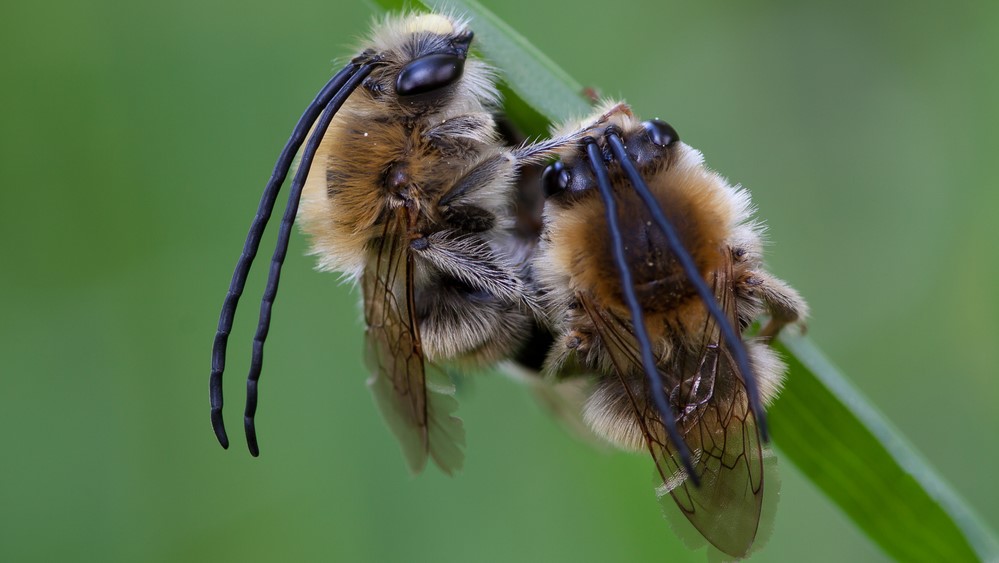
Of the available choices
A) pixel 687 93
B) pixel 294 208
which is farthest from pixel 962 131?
pixel 294 208

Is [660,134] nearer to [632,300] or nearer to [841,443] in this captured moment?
[632,300]

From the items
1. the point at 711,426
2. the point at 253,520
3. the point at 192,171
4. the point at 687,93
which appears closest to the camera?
the point at 711,426

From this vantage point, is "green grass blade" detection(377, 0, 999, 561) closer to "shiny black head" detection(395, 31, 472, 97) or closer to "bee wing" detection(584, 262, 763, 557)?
"shiny black head" detection(395, 31, 472, 97)

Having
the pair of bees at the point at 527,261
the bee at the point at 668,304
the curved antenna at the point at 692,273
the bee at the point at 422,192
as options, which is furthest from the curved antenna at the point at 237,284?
the curved antenna at the point at 692,273

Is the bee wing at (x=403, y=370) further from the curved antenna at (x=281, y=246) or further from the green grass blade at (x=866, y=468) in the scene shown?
the green grass blade at (x=866, y=468)

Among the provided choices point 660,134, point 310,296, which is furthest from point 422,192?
point 310,296

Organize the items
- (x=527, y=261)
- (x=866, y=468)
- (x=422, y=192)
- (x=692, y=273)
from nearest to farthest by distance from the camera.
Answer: (x=692, y=273), (x=866, y=468), (x=422, y=192), (x=527, y=261)

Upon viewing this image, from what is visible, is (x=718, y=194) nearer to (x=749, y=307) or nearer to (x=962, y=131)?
(x=749, y=307)

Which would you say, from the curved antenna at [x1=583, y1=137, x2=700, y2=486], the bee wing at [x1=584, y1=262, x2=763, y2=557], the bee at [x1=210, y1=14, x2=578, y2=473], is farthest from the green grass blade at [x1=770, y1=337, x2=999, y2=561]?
the bee at [x1=210, y1=14, x2=578, y2=473]
